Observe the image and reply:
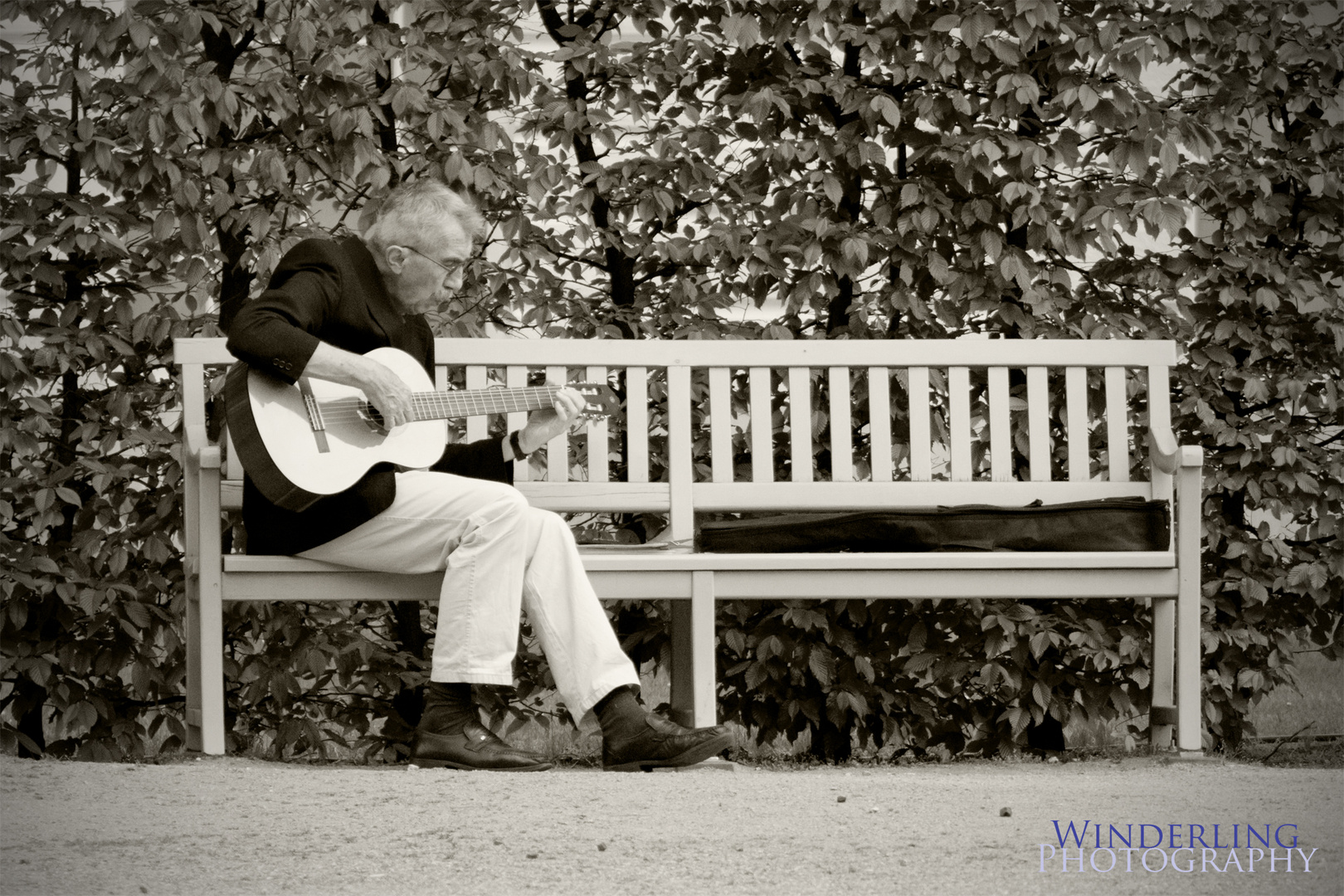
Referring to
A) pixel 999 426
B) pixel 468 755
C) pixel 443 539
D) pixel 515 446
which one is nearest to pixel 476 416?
pixel 515 446

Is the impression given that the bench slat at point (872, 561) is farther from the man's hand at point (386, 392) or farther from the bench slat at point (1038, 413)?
the man's hand at point (386, 392)

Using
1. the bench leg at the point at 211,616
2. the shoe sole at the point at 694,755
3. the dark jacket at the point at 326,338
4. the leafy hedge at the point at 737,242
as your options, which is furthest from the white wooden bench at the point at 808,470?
the shoe sole at the point at 694,755

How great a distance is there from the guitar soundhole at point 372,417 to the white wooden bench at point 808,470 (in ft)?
1.15

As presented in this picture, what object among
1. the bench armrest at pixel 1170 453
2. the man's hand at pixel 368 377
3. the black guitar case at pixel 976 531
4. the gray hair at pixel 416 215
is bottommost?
the black guitar case at pixel 976 531

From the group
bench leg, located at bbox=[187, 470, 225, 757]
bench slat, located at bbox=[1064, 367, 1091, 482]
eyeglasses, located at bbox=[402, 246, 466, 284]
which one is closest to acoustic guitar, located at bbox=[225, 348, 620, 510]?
eyeglasses, located at bbox=[402, 246, 466, 284]

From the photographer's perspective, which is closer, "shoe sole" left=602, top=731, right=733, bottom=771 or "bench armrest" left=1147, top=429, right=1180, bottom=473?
"shoe sole" left=602, top=731, right=733, bottom=771

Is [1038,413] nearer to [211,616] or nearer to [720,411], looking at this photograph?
[720,411]

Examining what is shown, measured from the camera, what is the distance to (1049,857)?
2.38m

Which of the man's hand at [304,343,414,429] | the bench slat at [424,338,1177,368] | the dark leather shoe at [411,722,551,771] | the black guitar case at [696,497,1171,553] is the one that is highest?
the bench slat at [424,338,1177,368]

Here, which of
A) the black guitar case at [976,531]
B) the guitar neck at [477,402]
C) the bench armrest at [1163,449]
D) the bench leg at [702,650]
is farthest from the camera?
the bench armrest at [1163,449]

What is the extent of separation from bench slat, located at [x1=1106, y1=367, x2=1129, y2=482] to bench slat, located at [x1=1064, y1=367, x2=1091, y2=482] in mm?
62

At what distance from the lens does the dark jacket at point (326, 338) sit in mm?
3262

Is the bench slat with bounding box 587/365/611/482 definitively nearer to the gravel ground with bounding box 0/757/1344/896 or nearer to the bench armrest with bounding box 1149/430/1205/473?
the gravel ground with bounding box 0/757/1344/896

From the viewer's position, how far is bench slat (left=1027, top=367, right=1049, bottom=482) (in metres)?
4.20
